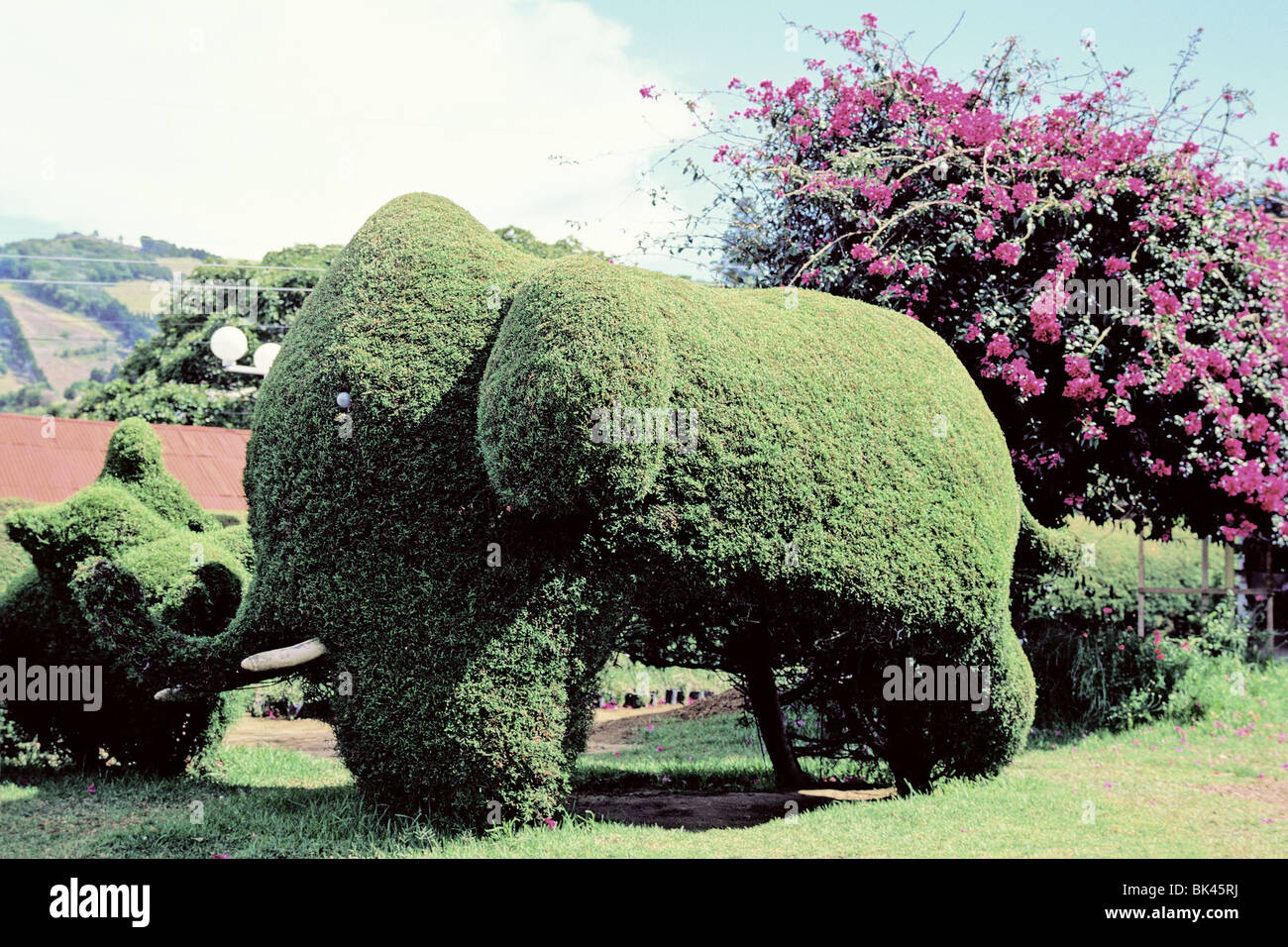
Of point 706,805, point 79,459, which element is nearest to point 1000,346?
point 706,805

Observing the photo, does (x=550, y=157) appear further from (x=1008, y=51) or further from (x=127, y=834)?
(x=127, y=834)

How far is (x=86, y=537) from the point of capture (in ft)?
21.9

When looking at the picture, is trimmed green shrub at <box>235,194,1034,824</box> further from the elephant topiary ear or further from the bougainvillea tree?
the bougainvillea tree

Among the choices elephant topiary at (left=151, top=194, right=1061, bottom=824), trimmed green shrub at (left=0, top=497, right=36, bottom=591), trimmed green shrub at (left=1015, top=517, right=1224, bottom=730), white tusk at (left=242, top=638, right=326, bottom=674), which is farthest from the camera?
trimmed green shrub at (left=1015, top=517, right=1224, bottom=730)

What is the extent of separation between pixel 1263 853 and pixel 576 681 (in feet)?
12.9

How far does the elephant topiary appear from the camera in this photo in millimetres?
4938

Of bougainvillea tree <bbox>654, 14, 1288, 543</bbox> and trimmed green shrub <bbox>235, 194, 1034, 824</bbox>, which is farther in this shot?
bougainvillea tree <bbox>654, 14, 1288, 543</bbox>

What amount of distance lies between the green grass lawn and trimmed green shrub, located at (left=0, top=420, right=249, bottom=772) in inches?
12.5

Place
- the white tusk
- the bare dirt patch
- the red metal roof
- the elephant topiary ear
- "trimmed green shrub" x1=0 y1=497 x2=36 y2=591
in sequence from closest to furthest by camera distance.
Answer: the elephant topiary ear → the white tusk → the bare dirt patch → "trimmed green shrub" x1=0 y1=497 x2=36 y2=591 → the red metal roof

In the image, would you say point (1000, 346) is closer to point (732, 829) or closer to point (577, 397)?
point (732, 829)

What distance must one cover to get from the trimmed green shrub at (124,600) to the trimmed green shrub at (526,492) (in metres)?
0.91

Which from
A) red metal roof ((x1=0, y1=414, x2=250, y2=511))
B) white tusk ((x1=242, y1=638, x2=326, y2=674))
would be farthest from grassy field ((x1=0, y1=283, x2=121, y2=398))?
white tusk ((x1=242, y1=638, x2=326, y2=674))

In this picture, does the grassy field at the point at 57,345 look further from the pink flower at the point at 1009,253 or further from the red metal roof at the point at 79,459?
the pink flower at the point at 1009,253
